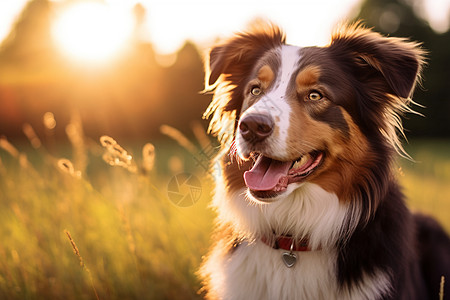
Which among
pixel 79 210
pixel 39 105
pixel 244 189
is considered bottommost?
pixel 39 105

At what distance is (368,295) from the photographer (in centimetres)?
256

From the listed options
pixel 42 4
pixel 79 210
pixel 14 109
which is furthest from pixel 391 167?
pixel 42 4

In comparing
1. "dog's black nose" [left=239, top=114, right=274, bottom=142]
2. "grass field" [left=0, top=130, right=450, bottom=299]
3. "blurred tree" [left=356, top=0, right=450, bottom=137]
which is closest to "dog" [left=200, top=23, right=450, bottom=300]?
"dog's black nose" [left=239, top=114, right=274, bottom=142]

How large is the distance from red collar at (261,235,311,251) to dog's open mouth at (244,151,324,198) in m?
0.39

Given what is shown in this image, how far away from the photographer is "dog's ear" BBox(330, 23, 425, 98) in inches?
108

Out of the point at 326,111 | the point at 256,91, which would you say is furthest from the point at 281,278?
the point at 256,91

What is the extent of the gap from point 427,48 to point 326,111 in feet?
68.3

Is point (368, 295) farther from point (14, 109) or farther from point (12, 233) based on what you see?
point (14, 109)

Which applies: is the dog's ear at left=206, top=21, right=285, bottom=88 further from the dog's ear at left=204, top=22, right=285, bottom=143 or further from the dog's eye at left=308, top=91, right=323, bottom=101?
the dog's eye at left=308, top=91, right=323, bottom=101

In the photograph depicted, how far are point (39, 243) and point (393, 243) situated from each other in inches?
124

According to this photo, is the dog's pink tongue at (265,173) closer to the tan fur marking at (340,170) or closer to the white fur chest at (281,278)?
the tan fur marking at (340,170)

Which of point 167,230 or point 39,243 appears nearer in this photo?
point 39,243

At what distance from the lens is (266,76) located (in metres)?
2.98

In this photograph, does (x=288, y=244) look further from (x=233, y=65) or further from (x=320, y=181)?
(x=233, y=65)
